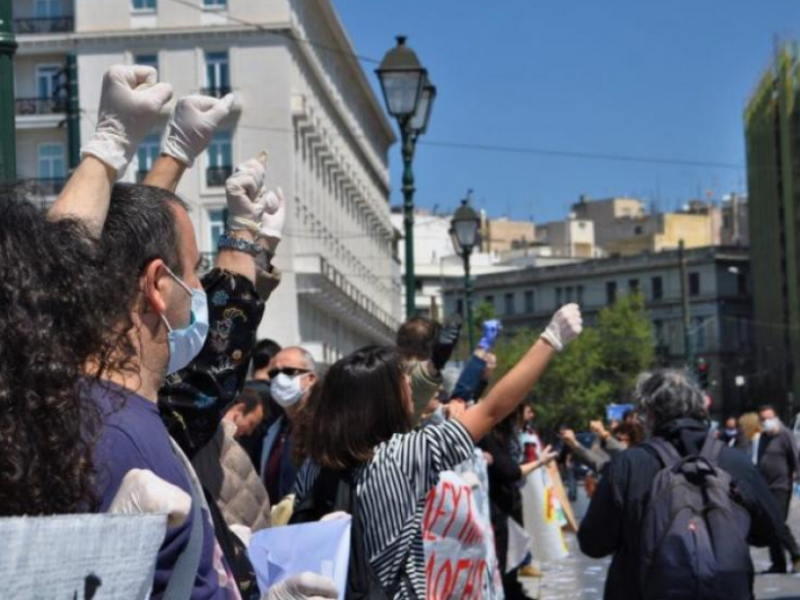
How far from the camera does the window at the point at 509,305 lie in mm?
131750

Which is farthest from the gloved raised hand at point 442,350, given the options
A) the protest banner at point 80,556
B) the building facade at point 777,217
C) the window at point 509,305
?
the window at point 509,305

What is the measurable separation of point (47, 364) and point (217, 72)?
56.0m

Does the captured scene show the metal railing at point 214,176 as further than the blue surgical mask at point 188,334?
Yes

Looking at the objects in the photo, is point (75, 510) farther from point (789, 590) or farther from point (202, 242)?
point (202, 242)

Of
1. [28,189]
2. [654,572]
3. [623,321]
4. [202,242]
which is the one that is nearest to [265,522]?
[654,572]

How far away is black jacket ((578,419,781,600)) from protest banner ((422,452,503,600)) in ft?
1.53

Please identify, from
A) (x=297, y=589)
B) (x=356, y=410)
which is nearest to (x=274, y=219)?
(x=356, y=410)

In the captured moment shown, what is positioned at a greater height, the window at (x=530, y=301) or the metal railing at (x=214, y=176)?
the metal railing at (x=214, y=176)

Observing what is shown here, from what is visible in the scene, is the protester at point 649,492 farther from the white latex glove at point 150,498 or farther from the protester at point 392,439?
the white latex glove at point 150,498

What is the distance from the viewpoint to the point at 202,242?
5494 centimetres

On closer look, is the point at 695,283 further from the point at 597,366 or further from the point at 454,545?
the point at 454,545

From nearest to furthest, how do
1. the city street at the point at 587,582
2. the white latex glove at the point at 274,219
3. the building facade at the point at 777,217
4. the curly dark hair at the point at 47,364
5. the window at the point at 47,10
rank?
the curly dark hair at the point at 47,364
the white latex glove at the point at 274,219
the city street at the point at 587,582
the window at the point at 47,10
the building facade at the point at 777,217

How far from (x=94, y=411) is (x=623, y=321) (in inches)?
4251

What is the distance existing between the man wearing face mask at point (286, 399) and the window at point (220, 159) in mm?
47540
